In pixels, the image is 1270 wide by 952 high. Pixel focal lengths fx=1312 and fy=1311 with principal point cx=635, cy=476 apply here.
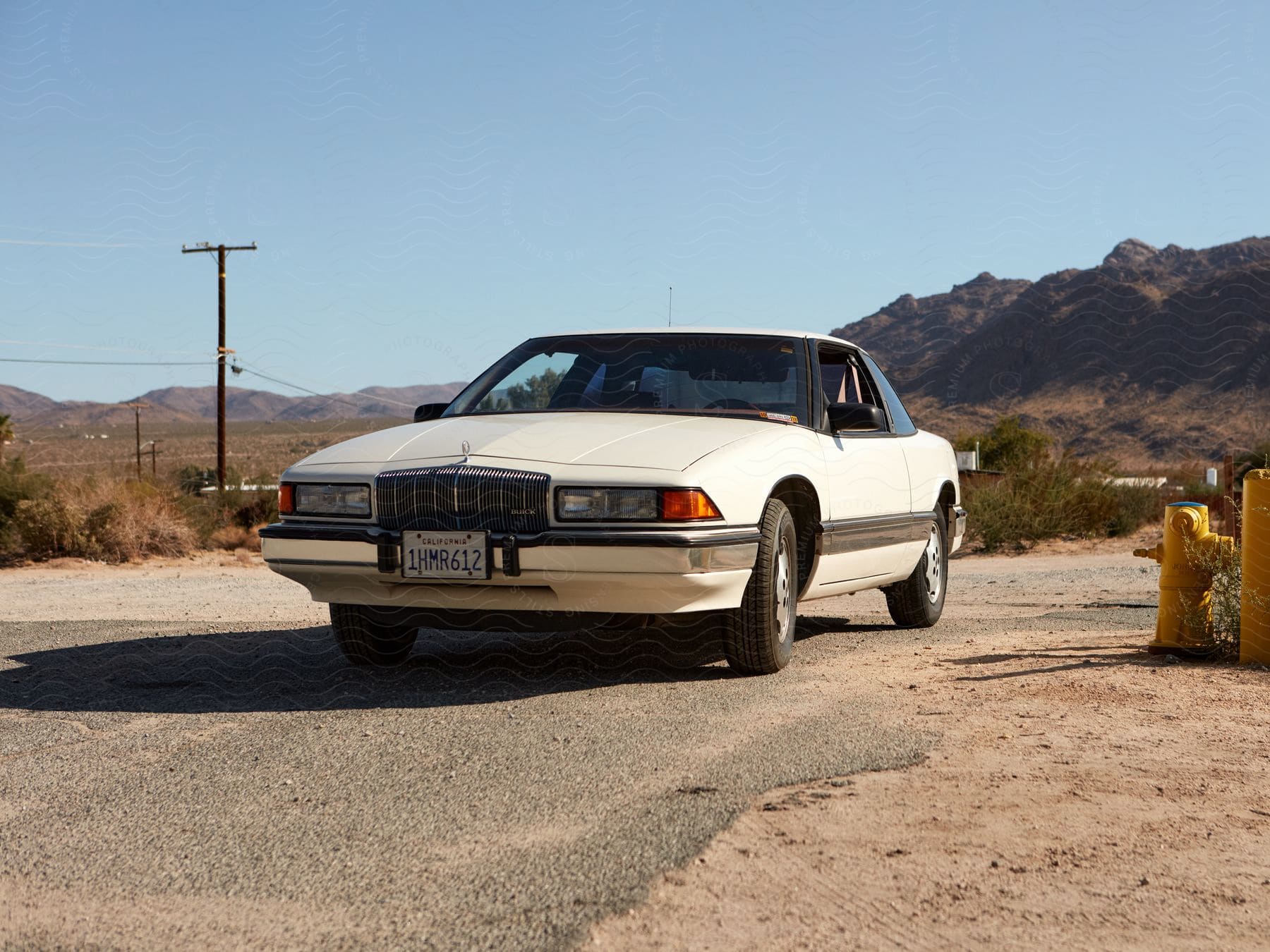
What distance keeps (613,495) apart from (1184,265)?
9572 centimetres

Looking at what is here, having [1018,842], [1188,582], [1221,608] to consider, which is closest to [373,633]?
[1018,842]

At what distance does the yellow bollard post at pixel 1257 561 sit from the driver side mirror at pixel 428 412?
13.2 ft

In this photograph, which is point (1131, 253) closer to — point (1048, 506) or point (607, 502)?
point (1048, 506)

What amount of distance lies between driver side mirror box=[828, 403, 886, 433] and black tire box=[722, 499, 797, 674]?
782 mm

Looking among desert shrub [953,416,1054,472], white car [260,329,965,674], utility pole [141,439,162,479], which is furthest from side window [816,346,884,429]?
desert shrub [953,416,1054,472]

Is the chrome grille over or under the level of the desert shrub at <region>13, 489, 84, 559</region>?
over

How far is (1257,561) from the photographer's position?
5.99 meters

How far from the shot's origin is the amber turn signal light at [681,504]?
527 cm

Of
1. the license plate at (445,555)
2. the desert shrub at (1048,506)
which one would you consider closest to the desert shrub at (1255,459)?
the desert shrub at (1048,506)

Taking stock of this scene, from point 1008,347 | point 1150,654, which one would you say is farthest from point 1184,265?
point 1150,654

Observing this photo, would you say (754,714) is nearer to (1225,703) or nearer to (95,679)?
(1225,703)

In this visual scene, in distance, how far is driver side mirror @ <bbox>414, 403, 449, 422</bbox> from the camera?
7125 mm

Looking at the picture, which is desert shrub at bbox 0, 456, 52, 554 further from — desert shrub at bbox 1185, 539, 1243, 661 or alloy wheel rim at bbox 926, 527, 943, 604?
desert shrub at bbox 1185, 539, 1243, 661

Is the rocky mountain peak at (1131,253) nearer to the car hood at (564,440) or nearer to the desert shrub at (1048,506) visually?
the desert shrub at (1048,506)
